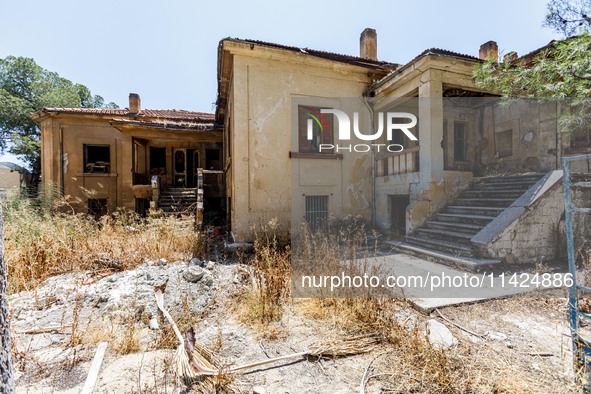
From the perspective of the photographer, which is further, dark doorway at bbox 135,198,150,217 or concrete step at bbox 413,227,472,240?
dark doorway at bbox 135,198,150,217

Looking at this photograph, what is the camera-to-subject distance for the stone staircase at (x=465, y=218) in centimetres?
592

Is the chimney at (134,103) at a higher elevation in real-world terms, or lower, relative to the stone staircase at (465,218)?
higher

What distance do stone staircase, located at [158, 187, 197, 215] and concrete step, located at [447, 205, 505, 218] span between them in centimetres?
973

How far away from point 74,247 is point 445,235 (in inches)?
327

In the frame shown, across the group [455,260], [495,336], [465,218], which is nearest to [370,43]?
[465,218]

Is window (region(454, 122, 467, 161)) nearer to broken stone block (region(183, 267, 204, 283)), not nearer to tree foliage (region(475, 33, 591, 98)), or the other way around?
tree foliage (region(475, 33, 591, 98))

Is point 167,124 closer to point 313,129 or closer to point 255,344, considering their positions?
point 313,129

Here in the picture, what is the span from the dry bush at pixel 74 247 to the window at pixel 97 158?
9882 millimetres

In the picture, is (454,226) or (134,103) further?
(134,103)

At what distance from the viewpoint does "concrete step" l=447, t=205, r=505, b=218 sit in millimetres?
6202

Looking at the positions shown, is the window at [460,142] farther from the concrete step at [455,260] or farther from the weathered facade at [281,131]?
the concrete step at [455,260]

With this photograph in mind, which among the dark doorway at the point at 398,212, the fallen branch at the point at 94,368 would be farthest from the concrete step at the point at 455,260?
the fallen branch at the point at 94,368

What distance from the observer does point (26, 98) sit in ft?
77.4

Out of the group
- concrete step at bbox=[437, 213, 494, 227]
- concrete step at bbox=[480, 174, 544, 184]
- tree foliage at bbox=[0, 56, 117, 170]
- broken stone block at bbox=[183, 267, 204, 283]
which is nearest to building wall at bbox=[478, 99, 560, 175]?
concrete step at bbox=[480, 174, 544, 184]
